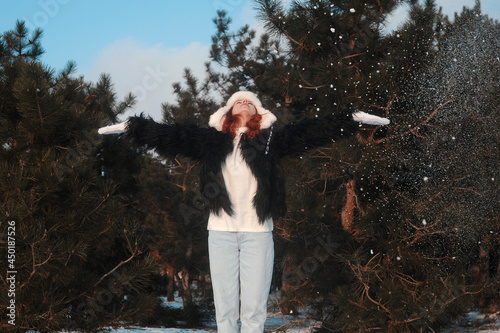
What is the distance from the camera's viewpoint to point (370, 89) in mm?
6215

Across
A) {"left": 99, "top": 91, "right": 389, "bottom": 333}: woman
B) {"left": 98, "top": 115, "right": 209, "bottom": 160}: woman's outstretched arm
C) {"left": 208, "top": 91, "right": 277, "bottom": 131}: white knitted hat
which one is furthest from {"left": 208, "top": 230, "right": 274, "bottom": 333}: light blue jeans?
{"left": 208, "top": 91, "right": 277, "bottom": 131}: white knitted hat

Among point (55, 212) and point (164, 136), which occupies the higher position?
point (164, 136)

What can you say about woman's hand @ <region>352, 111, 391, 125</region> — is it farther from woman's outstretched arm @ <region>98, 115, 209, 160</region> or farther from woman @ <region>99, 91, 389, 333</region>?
woman's outstretched arm @ <region>98, 115, 209, 160</region>

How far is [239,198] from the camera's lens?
333 centimetres

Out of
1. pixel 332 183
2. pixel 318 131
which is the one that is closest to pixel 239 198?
pixel 318 131

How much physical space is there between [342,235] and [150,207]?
477cm

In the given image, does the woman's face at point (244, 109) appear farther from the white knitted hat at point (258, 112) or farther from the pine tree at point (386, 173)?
the pine tree at point (386, 173)

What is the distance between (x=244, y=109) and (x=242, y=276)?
1.11 m

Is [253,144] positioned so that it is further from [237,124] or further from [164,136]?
[164,136]

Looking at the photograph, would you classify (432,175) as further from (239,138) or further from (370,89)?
(239,138)

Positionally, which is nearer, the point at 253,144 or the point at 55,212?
the point at 253,144

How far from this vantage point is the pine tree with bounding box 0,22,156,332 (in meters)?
4.59

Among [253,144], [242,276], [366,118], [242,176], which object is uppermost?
[366,118]

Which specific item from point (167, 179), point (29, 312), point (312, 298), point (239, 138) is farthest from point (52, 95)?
point (167, 179)
